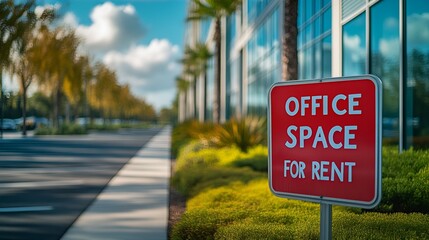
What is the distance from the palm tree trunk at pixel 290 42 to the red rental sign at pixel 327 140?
8.11 metres

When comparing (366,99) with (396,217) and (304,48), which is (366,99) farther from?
(304,48)

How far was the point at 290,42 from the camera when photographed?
454 inches

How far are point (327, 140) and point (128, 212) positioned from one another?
244 inches

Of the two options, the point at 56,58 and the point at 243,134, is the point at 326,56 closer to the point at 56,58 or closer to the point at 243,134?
the point at 243,134

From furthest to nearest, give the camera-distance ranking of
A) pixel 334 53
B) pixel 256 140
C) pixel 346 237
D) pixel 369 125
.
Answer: pixel 256 140 → pixel 334 53 → pixel 346 237 → pixel 369 125

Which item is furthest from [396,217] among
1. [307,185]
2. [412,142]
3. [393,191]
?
[412,142]

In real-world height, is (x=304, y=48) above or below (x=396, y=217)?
above

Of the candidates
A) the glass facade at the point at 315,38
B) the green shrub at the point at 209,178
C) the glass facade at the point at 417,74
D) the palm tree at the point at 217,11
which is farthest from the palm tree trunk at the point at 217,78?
the glass facade at the point at 417,74

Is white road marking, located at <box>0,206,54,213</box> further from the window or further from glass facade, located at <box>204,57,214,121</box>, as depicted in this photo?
glass facade, located at <box>204,57,214,121</box>

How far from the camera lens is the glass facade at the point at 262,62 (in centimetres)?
2006

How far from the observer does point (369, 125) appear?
2930mm

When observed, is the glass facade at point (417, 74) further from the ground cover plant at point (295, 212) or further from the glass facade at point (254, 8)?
the glass facade at point (254, 8)

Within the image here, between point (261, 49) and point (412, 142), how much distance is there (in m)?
14.8

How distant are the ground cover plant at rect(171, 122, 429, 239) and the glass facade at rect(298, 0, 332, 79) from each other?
523 centimetres
